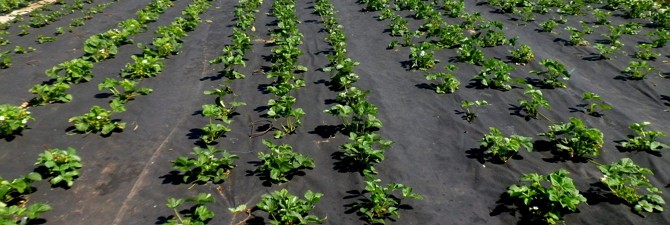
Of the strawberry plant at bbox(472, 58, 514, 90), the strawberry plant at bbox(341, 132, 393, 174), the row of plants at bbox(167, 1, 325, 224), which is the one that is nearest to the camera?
the row of plants at bbox(167, 1, 325, 224)

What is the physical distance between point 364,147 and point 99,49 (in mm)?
7382

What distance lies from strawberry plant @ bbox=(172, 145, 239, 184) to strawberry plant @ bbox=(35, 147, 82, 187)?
1179mm

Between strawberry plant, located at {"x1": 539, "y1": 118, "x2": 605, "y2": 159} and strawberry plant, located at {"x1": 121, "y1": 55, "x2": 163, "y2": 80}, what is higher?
strawberry plant, located at {"x1": 539, "y1": 118, "x2": 605, "y2": 159}

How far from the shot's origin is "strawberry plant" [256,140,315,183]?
527 cm

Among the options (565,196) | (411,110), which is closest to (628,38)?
(411,110)

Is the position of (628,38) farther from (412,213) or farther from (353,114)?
(412,213)

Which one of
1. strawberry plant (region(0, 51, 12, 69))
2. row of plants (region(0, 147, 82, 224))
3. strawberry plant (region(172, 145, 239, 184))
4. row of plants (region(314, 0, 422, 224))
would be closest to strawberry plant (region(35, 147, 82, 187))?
row of plants (region(0, 147, 82, 224))

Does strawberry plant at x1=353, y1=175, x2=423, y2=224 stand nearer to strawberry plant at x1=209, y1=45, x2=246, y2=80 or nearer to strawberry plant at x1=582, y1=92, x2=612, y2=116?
strawberry plant at x1=582, y1=92, x2=612, y2=116

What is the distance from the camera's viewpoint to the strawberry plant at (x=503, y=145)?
5.55 metres

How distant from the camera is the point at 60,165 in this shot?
5242mm

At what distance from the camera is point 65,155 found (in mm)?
5297

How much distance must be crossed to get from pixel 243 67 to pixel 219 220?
527cm

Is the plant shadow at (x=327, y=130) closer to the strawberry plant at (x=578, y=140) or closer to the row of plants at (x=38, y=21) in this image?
the strawberry plant at (x=578, y=140)

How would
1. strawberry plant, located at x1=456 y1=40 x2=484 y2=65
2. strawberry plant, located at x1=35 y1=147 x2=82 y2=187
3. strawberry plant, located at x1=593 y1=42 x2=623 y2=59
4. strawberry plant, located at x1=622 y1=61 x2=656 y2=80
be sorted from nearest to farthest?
strawberry plant, located at x1=35 y1=147 x2=82 y2=187 → strawberry plant, located at x1=622 y1=61 x2=656 y2=80 → strawberry plant, located at x1=456 y1=40 x2=484 y2=65 → strawberry plant, located at x1=593 y1=42 x2=623 y2=59
